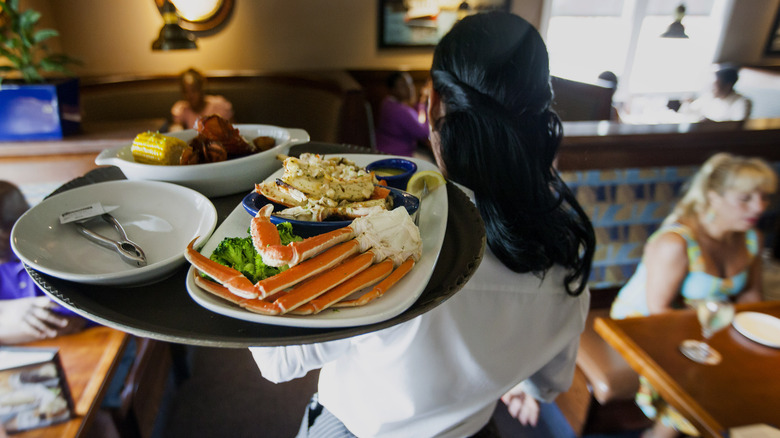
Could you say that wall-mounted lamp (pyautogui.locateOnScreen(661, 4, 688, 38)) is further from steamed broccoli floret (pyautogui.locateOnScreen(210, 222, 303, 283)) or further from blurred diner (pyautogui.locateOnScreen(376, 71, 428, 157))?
steamed broccoli floret (pyautogui.locateOnScreen(210, 222, 303, 283))

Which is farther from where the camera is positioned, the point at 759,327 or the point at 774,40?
the point at 774,40

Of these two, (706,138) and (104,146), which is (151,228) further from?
(706,138)

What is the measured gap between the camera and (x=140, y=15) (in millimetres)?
4691

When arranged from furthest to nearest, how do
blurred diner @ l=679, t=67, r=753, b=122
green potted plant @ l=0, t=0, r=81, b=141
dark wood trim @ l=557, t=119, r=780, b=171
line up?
blurred diner @ l=679, t=67, r=753, b=122 → dark wood trim @ l=557, t=119, r=780, b=171 → green potted plant @ l=0, t=0, r=81, b=141

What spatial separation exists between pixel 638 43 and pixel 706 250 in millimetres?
5832

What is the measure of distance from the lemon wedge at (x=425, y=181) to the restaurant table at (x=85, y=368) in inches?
49.8

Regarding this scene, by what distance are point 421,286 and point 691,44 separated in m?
8.32

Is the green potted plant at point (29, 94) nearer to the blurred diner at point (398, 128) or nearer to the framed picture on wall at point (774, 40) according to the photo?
the blurred diner at point (398, 128)

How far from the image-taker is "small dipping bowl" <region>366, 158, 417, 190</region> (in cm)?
84

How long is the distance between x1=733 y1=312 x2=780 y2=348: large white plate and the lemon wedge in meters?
1.54

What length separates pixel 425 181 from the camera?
31.8 inches

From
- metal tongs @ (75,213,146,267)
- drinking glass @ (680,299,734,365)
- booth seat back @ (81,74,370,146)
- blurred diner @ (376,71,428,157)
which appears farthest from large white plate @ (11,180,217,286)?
blurred diner @ (376,71,428,157)

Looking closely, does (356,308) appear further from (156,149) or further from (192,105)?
(192,105)

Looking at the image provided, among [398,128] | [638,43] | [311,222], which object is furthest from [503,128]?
[638,43]
